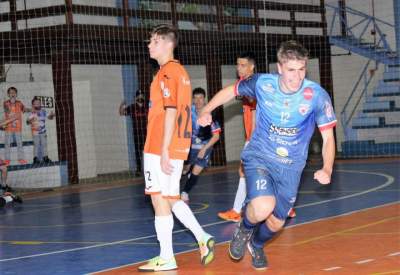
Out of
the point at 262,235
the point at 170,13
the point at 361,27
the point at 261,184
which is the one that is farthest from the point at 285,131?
the point at 361,27

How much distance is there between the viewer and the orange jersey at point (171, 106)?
6824 millimetres

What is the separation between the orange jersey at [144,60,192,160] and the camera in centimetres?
682

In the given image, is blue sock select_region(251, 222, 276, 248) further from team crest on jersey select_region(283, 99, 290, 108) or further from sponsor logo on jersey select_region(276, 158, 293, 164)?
team crest on jersey select_region(283, 99, 290, 108)

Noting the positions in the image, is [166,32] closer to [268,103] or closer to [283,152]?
[268,103]

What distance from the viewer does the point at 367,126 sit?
22.9 metres

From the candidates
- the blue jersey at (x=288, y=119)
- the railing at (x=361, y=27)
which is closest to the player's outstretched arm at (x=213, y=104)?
the blue jersey at (x=288, y=119)

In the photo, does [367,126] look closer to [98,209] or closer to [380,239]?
[98,209]

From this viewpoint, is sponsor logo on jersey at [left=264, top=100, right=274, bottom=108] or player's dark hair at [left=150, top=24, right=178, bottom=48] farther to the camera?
player's dark hair at [left=150, top=24, right=178, bottom=48]

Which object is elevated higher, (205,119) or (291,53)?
(291,53)

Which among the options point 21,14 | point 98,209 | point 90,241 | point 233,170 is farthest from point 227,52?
point 90,241

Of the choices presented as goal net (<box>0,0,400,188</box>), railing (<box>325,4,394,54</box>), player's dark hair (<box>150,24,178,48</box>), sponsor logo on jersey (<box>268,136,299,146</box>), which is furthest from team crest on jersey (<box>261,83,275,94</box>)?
railing (<box>325,4,394,54</box>)

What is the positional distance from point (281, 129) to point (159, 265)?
1574mm

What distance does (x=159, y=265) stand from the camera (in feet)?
22.6

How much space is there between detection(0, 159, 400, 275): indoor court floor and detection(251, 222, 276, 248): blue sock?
0.22 m
